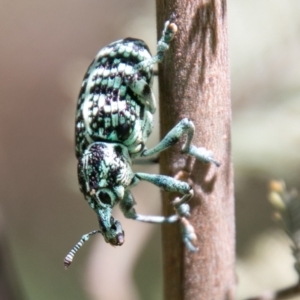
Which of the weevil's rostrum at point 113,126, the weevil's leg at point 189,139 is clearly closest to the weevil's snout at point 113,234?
the weevil's rostrum at point 113,126

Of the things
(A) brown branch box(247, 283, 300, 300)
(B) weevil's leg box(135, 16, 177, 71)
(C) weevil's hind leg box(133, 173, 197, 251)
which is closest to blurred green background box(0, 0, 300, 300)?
(A) brown branch box(247, 283, 300, 300)

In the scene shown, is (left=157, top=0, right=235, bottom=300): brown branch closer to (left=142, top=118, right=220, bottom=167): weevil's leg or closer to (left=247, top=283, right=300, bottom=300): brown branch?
(left=142, top=118, right=220, bottom=167): weevil's leg

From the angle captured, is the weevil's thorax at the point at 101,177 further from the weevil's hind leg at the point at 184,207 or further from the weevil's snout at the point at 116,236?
the weevil's hind leg at the point at 184,207

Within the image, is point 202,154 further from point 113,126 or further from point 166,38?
point 113,126

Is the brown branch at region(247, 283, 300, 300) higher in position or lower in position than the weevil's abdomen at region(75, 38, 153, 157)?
lower

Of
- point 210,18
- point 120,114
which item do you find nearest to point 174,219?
point 120,114

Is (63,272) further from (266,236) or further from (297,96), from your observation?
(297,96)

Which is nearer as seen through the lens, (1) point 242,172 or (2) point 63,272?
(1) point 242,172
